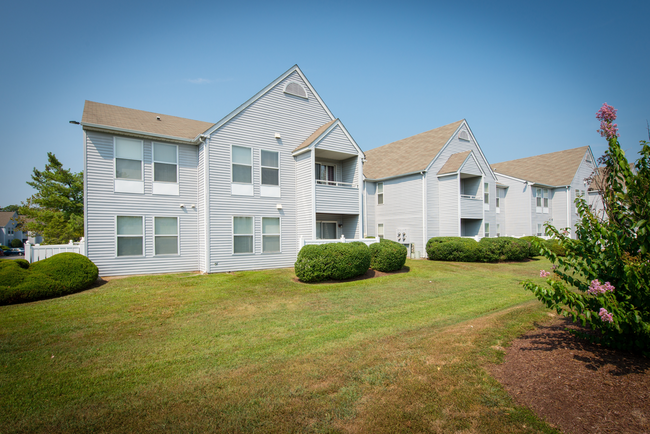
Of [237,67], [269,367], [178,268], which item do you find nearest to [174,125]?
[237,67]

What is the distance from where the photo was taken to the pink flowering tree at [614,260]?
4.39 m

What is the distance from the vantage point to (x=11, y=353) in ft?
19.9

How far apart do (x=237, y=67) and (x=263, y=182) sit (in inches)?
210

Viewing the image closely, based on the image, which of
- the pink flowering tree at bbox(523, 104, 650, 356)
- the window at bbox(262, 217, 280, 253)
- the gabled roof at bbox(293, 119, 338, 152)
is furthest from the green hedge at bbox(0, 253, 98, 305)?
the pink flowering tree at bbox(523, 104, 650, 356)

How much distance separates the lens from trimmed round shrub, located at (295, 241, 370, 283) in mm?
13172

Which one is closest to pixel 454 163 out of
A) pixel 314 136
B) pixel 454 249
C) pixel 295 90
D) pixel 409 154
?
pixel 409 154

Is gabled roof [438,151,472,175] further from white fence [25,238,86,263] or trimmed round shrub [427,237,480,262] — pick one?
white fence [25,238,86,263]

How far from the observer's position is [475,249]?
20.3m

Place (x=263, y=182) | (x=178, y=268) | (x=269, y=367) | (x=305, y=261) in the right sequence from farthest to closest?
(x=263, y=182) → (x=178, y=268) → (x=305, y=261) → (x=269, y=367)

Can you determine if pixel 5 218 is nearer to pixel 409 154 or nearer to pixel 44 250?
pixel 44 250

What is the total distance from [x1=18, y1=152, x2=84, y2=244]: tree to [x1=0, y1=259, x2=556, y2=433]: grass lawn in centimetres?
2719

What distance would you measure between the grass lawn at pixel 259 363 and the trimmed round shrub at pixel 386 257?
480cm

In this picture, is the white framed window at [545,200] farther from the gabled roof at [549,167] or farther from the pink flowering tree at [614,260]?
the pink flowering tree at [614,260]

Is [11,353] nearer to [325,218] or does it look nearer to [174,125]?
[174,125]
